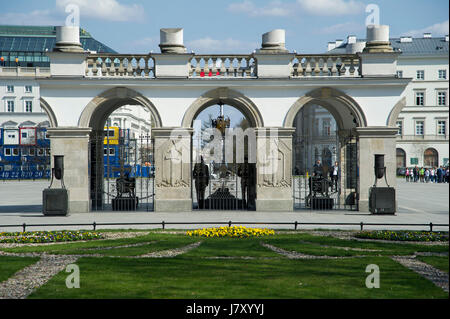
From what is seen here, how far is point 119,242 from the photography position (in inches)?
597

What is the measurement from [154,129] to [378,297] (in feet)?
51.2

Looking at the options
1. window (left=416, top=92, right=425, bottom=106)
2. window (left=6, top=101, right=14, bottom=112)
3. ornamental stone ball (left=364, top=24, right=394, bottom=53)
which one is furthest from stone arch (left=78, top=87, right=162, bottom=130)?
window (left=6, top=101, right=14, bottom=112)

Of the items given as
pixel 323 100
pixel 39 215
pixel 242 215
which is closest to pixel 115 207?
pixel 39 215

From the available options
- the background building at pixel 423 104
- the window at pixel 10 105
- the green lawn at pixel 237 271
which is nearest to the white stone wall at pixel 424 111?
the background building at pixel 423 104

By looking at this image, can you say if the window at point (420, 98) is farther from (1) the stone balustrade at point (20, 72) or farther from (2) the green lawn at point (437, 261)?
(2) the green lawn at point (437, 261)

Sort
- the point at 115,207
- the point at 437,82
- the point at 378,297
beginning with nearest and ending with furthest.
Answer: the point at 378,297
the point at 115,207
the point at 437,82

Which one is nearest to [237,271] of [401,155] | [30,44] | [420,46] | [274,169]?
[274,169]

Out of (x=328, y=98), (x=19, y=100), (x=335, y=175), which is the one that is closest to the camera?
(x=328, y=98)

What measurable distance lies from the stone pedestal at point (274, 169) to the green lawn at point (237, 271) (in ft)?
26.1

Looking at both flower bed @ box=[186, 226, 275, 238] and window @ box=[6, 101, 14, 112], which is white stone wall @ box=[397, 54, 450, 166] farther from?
flower bed @ box=[186, 226, 275, 238]

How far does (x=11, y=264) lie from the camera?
12.2 metres

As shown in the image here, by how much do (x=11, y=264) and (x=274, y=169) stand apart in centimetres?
1301

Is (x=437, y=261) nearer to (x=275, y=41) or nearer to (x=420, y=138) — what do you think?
(x=275, y=41)
